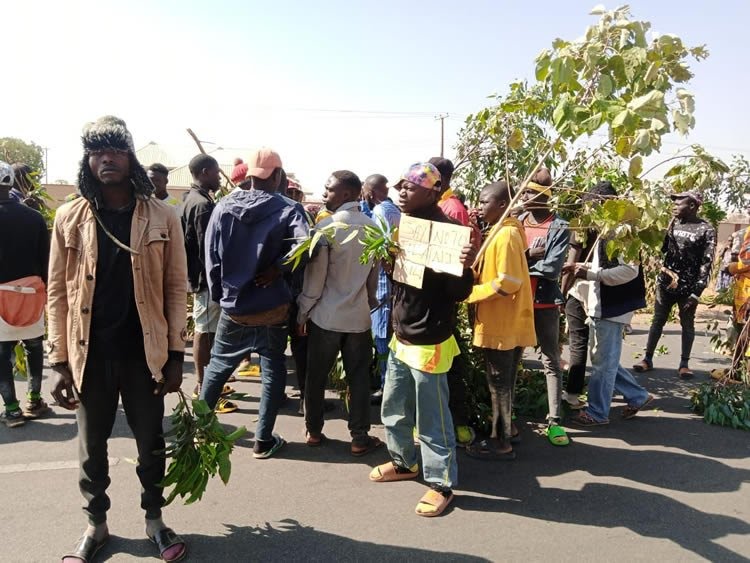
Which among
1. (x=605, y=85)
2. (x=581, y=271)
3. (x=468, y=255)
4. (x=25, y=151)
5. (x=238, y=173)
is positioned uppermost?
(x=25, y=151)

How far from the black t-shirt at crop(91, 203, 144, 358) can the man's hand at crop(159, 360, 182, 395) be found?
20 cm

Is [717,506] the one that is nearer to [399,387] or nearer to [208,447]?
[399,387]

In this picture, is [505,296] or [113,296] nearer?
[113,296]

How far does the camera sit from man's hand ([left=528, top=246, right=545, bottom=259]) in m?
4.52

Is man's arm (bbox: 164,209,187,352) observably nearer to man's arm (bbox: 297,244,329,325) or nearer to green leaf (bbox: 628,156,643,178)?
man's arm (bbox: 297,244,329,325)

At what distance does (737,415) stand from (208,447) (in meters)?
4.68

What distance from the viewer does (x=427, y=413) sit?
327cm

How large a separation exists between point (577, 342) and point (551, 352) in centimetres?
61

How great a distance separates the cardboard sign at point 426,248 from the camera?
2.90 metres

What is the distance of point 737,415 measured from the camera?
4.84m

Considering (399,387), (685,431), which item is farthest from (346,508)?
(685,431)

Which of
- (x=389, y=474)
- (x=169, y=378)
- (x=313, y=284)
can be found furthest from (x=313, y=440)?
(x=169, y=378)

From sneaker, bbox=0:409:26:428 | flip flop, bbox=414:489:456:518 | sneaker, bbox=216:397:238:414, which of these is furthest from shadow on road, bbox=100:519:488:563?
sneaker, bbox=0:409:26:428

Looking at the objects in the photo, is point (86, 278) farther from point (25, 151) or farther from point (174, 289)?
point (25, 151)
